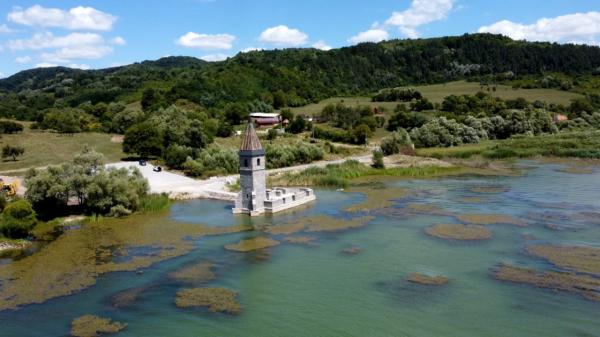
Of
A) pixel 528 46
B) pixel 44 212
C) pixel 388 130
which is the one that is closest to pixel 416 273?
pixel 44 212

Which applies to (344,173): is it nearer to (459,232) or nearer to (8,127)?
(459,232)

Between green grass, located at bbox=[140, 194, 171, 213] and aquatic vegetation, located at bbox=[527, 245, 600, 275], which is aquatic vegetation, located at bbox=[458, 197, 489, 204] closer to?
aquatic vegetation, located at bbox=[527, 245, 600, 275]

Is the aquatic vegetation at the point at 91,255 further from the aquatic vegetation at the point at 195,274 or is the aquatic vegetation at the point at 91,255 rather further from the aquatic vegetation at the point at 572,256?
the aquatic vegetation at the point at 572,256

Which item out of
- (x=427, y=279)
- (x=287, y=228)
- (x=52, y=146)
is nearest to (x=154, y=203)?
(x=287, y=228)

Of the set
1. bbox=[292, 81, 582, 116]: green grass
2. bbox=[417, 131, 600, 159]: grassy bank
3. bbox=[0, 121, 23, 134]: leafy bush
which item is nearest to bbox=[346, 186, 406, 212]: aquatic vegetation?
bbox=[417, 131, 600, 159]: grassy bank

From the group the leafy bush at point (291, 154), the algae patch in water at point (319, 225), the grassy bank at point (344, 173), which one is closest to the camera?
the algae patch in water at point (319, 225)

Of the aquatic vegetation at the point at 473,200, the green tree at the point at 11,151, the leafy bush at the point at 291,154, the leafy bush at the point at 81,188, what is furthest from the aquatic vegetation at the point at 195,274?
the green tree at the point at 11,151

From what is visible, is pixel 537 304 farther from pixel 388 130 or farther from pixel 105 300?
pixel 388 130
